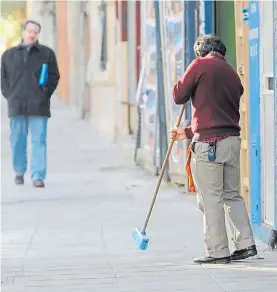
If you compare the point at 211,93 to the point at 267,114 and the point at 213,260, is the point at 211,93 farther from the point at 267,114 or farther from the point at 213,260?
the point at 213,260

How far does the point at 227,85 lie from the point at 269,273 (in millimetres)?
1250

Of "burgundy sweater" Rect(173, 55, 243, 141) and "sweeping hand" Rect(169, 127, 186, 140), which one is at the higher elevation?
"burgundy sweater" Rect(173, 55, 243, 141)

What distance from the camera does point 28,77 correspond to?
11422 millimetres

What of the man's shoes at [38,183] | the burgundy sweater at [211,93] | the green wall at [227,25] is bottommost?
the man's shoes at [38,183]

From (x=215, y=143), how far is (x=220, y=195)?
36 centimetres

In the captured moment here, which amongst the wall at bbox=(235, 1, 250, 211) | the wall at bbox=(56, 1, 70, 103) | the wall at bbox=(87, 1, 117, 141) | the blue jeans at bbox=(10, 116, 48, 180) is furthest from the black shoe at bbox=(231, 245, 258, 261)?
the wall at bbox=(56, 1, 70, 103)

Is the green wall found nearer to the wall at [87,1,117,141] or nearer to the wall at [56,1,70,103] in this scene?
the wall at [87,1,117,141]

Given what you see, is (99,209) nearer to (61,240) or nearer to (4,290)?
(61,240)

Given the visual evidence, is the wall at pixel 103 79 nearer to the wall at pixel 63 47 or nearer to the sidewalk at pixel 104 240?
the sidewalk at pixel 104 240

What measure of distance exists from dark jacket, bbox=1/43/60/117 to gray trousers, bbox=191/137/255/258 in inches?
188

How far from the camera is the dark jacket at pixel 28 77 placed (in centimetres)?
1138

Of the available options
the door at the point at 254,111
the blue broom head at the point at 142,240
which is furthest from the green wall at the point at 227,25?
the blue broom head at the point at 142,240

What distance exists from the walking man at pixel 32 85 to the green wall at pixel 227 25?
7.16 ft

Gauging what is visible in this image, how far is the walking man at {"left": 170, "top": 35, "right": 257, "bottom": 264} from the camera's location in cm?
671
